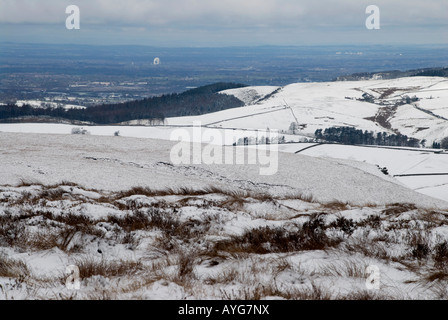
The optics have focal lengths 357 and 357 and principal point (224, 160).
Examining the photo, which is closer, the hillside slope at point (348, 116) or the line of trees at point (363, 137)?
the line of trees at point (363, 137)

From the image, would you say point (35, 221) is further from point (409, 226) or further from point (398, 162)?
point (398, 162)

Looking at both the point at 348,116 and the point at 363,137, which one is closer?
the point at 363,137

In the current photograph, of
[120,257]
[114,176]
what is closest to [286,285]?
[120,257]

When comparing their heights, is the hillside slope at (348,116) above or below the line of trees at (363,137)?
above

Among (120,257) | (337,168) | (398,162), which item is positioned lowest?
(398,162)

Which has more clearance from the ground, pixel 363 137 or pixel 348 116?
pixel 348 116

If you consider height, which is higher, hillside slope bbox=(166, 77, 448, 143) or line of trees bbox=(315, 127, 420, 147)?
hillside slope bbox=(166, 77, 448, 143)

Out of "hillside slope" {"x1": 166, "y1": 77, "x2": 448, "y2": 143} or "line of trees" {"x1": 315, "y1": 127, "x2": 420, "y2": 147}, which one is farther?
"hillside slope" {"x1": 166, "y1": 77, "x2": 448, "y2": 143}
